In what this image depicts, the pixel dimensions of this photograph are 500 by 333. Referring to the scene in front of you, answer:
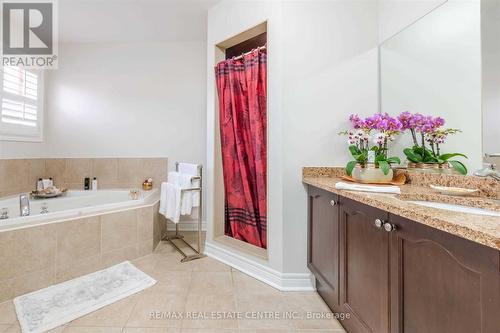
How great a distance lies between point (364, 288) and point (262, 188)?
1124mm

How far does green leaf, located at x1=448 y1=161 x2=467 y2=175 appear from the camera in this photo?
1232 millimetres

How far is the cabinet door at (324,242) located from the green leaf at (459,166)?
2.26ft

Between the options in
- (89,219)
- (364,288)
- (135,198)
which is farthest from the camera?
(135,198)

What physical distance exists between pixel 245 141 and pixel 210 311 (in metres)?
1.40

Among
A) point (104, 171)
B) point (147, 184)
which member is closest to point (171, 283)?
point (147, 184)

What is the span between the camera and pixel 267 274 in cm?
181

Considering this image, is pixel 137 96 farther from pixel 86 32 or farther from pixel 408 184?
pixel 408 184

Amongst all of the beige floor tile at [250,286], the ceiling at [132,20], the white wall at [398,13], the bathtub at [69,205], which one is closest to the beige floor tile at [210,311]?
the beige floor tile at [250,286]

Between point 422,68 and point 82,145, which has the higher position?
point 422,68

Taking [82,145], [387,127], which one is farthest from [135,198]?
[387,127]

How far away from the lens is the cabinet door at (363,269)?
3.04 feet

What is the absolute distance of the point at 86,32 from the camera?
2.72 m

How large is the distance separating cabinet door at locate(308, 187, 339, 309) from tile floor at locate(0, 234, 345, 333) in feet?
0.69

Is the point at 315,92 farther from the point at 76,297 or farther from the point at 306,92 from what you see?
the point at 76,297
